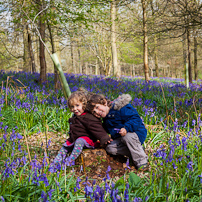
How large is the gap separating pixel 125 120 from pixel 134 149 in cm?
42

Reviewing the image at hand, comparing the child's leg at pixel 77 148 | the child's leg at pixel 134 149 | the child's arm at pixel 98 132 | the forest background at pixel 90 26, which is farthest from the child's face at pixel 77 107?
the forest background at pixel 90 26

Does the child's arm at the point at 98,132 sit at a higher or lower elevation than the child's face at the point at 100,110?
lower

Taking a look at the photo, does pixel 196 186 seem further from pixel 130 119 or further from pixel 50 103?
pixel 50 103

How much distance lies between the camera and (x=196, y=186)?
1.94 meters

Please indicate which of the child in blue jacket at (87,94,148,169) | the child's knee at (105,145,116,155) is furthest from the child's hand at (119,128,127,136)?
the child's knee at (105,145,116,155)

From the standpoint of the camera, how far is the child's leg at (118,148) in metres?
2.81

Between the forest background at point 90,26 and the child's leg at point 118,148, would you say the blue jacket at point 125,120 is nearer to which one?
the child's leg at point 118,148

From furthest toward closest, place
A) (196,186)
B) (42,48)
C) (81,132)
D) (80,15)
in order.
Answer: (42,48) → (80,15) → (81,132) → (196,186)

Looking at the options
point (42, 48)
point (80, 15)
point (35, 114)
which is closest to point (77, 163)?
point (35, 114)

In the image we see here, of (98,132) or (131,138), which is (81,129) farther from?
(131,138)

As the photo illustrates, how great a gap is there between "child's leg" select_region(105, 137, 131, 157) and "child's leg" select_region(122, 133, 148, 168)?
0.41 feet

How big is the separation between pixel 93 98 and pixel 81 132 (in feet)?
1.81

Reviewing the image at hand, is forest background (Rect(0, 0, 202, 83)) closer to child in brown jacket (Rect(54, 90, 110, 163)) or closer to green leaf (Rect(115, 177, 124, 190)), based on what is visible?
child in brown jacket (Rect(54, 90, 110, 163))

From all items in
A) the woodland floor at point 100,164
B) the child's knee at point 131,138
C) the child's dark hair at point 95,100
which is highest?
the child's dark hair at point 95,100
